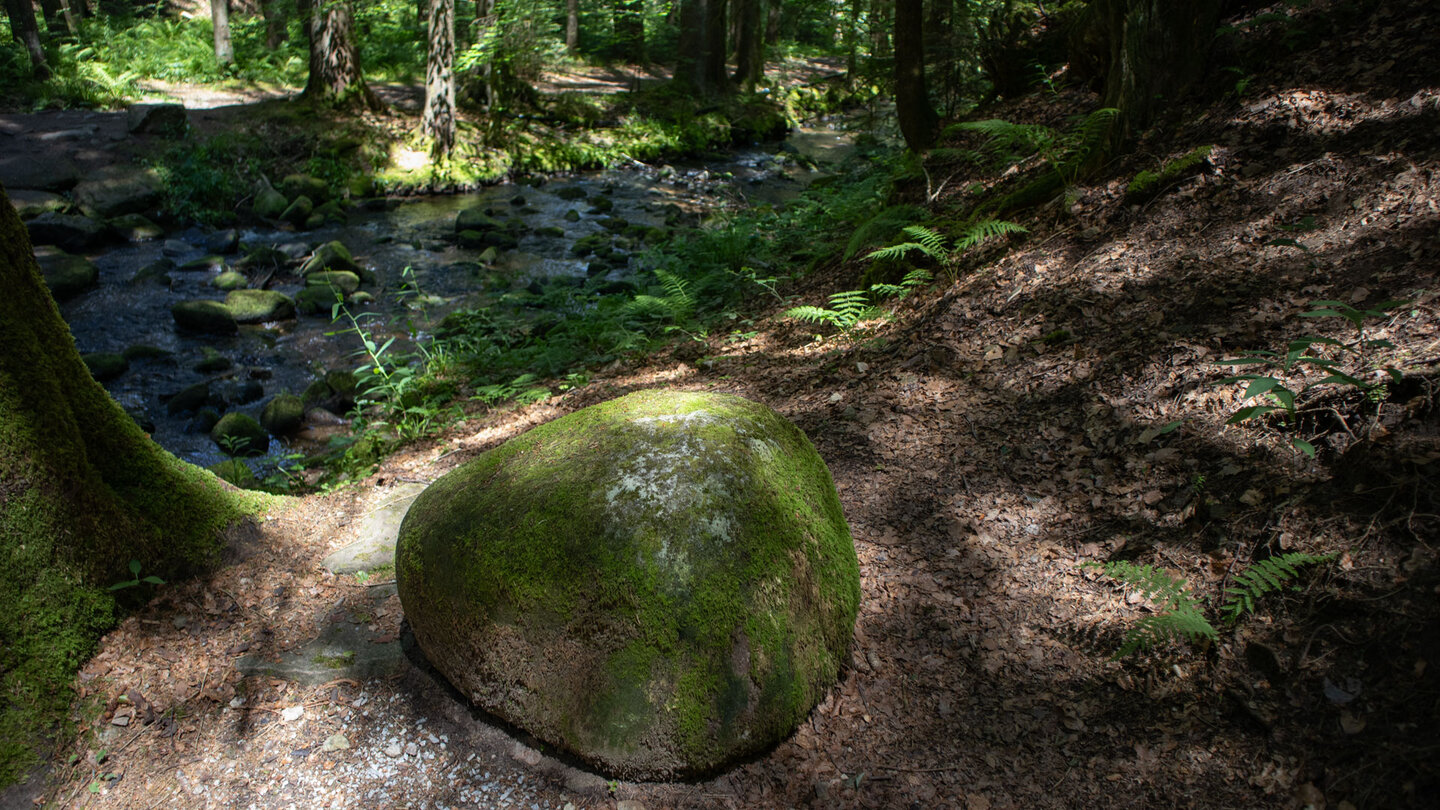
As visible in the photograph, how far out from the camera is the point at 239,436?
22.7 feet

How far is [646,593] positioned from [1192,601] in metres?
2.02

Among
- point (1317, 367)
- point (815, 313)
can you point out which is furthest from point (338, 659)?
point (1317, 367)

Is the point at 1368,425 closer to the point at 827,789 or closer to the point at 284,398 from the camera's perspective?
the point at 827,789

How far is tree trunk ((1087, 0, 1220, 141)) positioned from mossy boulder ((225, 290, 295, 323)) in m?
9.66

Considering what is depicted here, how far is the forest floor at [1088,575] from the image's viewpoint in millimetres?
2408

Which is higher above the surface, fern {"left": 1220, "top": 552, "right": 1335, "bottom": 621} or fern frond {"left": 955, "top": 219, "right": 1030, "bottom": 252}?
fern frond {"left": 955, "top": 219, "right": 1030, "bottom": 252}

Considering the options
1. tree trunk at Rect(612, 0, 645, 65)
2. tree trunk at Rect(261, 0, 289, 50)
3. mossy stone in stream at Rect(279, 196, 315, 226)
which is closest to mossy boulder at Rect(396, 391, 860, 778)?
mossy stone in stream at Rect(279, 196, 315, 226)

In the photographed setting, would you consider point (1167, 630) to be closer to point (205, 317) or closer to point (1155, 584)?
point (1155, 584)

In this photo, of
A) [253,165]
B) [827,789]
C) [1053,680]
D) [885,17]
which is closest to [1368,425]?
[1053,680]

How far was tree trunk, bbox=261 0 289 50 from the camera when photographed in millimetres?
23297

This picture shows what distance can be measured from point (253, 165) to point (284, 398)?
32.3 feet

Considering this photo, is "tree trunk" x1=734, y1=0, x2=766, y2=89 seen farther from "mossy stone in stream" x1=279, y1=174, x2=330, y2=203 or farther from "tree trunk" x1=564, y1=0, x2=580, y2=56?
"mossy stone in stream" x1=279, y1=174, x2=330, y2=203

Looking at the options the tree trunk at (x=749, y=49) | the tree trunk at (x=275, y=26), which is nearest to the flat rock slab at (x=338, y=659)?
the tree trunk at (x=749, y=49)

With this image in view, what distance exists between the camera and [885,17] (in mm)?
12250
